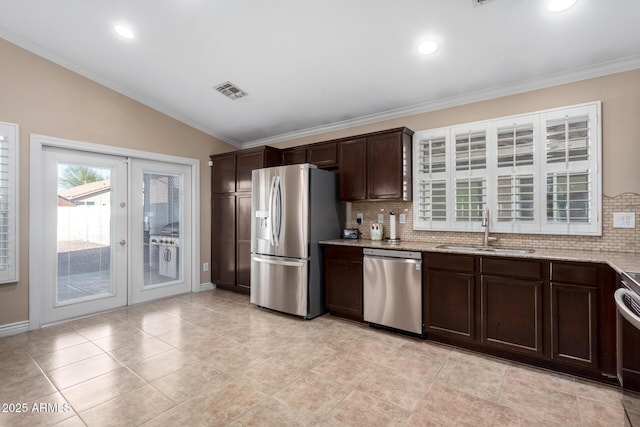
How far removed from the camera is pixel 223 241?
4.90 m

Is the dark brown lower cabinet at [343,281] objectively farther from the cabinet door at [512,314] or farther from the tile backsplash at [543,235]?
the cabinet door at [512,314]

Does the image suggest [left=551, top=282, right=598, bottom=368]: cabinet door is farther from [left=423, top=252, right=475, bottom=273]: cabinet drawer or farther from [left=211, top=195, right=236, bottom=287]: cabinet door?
[left=211, top=195, right=236, bottom=287]: cabinet door

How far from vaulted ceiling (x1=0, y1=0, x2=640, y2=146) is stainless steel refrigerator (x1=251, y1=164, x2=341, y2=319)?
41.1 inches

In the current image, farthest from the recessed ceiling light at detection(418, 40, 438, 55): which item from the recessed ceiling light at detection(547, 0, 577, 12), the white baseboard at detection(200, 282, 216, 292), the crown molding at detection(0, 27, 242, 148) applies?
the white baseboard at detection(200, 282, 216, 292)

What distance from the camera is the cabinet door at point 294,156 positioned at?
4.35 m

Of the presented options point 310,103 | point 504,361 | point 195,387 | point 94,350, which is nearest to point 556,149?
point 504,361

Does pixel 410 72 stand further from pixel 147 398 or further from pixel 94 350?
pixel 94 350

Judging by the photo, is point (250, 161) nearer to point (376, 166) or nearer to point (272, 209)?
point (272, 209)

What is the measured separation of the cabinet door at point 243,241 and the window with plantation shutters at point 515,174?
2.40 meters

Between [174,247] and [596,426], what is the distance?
485 centimetres

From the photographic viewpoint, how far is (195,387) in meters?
2.19

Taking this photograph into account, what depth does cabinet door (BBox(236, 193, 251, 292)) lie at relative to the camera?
14.9ft

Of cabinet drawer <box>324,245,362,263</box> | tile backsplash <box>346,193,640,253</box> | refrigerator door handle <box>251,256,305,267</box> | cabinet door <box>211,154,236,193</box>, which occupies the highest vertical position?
cabinet door <box>211,154,236,193</box>

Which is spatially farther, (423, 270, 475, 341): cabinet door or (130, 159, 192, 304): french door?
(130, 159, 192, 304): french door
